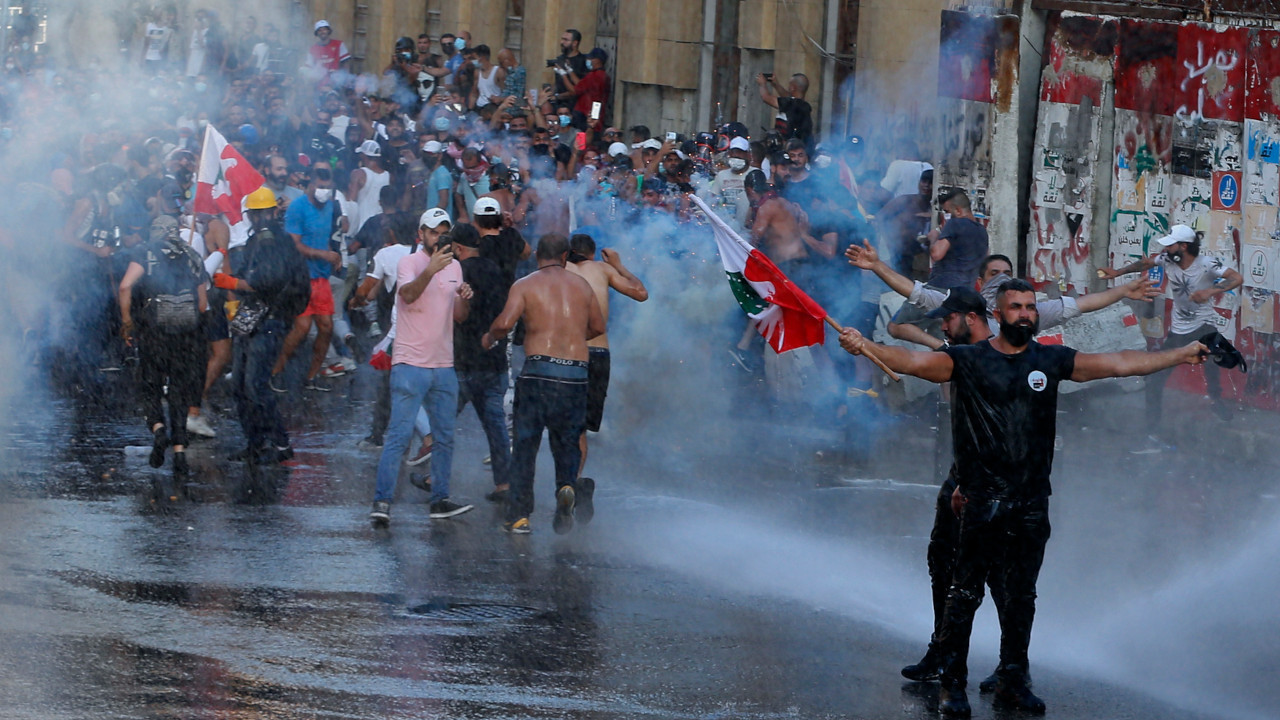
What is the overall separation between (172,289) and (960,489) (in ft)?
19.1

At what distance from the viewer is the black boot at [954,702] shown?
6.07m

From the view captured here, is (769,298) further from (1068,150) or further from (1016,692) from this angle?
(1068,150)

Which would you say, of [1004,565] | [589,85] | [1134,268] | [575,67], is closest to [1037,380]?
[1004,565]

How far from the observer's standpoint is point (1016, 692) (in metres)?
6.20

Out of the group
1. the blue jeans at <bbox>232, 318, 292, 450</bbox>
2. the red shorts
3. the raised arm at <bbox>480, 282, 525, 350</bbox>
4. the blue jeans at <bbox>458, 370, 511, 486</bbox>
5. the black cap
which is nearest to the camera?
the black cap

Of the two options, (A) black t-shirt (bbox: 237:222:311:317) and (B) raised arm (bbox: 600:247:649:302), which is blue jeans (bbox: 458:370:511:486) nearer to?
(B) raised arm (bbox: 600:247:649:302)

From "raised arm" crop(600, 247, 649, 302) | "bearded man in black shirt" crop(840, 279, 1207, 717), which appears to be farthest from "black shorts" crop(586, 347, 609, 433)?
"bearded man in black shirt" crop(840, 279, 1207, 717)

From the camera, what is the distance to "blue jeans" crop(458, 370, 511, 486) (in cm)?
965

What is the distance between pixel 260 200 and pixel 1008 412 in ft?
19.0

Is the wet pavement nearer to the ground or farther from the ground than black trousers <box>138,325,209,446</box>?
nearer to the ground

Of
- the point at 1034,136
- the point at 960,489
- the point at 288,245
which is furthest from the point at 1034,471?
the point at 1034,136

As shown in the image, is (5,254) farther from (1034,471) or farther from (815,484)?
(1034,471)

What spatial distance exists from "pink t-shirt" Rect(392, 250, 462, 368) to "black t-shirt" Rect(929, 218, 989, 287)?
3.70m

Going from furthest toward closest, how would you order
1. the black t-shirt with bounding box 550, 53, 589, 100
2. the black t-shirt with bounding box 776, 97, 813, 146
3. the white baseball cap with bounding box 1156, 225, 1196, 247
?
the black t-shirt with bounding box 550, 53, 589, 100
the black t-shirt with bounding box 776, 97, 813, 146
the white baseball cap with bounding box 1156, 225, 1196, 247
